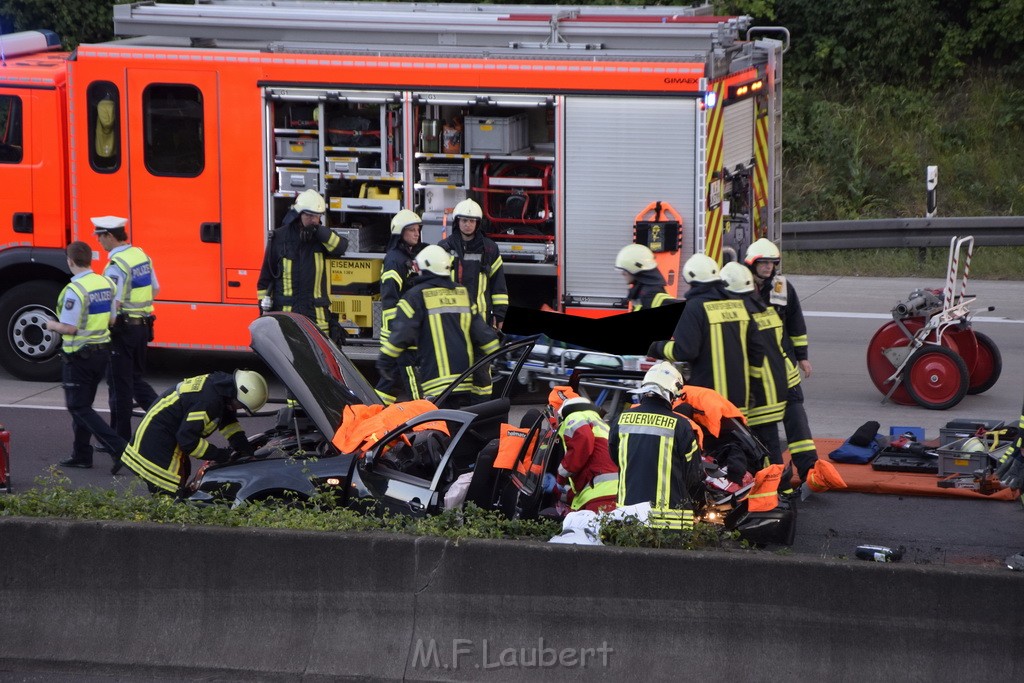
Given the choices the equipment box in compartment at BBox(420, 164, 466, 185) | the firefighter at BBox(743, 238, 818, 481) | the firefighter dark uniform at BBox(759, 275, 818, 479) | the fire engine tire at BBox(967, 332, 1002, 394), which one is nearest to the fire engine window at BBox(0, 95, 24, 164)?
the equipment box in compartment at BBox(420, 164, 466, 185)

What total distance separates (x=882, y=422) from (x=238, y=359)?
5.76m

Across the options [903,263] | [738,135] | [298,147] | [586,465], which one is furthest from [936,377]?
[903,263]

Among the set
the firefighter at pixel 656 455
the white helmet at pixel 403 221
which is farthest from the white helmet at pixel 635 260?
the firefighter at pixel 656 455

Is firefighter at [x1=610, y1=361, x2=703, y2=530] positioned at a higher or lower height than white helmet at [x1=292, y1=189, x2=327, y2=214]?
lower

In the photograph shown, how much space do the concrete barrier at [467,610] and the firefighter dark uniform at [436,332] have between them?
10.5 ft

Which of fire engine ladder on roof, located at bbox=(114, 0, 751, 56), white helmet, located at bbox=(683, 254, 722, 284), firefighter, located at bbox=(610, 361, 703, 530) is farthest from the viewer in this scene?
fire engine ladder on roof, located at bbox=(114, 0, 751, 56)

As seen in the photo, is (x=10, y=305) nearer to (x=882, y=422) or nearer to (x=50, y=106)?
(x=50, y=106)

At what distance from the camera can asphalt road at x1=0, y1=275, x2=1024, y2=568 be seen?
757 cm

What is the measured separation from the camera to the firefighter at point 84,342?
8.82 meters

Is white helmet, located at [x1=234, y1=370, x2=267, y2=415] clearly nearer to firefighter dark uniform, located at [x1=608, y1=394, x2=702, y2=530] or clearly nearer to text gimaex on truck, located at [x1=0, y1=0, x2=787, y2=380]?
firefighter dark uniform, located at [x1=608, y1=394, x2=702, y2=530]

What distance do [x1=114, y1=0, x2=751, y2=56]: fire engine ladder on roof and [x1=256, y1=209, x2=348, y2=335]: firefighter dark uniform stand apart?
1.50m

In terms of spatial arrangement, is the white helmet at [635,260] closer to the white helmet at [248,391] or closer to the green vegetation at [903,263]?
the white helmet at [248,391]

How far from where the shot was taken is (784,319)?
28.4 feet

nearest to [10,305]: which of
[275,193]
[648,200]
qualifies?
[275,193]
